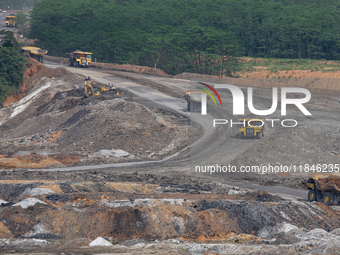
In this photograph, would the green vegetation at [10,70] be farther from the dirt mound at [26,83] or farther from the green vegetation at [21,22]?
the green vegetation at [21,22]

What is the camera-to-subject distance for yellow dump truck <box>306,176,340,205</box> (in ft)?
65.1

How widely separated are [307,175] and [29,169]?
19639 millimetres

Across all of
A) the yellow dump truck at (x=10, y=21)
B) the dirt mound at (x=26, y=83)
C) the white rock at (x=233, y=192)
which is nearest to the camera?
the white rock at (x=233, y=192)

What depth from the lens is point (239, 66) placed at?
65875 mm

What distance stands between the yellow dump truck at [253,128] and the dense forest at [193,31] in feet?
104

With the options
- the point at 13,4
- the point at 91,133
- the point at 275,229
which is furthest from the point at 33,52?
the point at 13,4

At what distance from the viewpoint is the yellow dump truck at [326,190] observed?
1984 centimetres

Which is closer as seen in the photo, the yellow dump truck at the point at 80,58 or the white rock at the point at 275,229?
the white rock at the point at 275,229

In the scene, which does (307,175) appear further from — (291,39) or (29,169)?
(291,39)

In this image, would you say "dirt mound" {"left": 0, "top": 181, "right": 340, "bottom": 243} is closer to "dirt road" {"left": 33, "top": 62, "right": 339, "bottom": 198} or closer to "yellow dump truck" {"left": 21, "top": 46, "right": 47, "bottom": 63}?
"dirt road" {"left": 33, "top": 62, "right": 339, "bottom": 198}

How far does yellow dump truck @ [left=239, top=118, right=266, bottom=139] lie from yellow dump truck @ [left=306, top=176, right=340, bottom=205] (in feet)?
36.2

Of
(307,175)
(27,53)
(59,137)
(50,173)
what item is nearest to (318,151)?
(307,175)

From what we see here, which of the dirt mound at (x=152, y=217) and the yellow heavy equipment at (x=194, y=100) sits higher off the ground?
the yellow heavy equipment at (x=194, y=100)

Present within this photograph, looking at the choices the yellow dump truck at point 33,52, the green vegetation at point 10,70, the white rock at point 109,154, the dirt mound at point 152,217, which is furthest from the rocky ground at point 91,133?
the yellow dump truck at point 33,52
